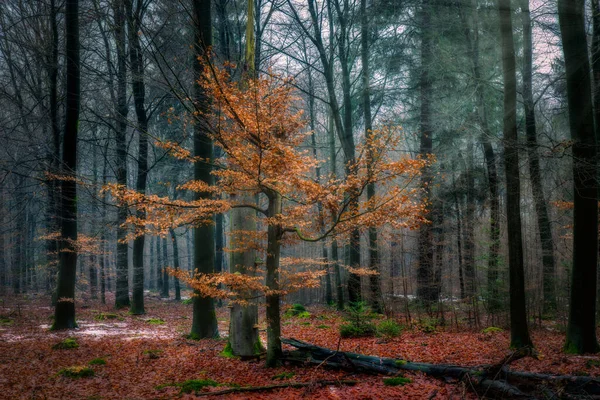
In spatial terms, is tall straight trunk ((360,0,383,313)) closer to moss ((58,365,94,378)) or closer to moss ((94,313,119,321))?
moss ((58,365,94,378))

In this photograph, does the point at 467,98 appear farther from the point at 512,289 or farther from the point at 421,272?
the point at 512,289

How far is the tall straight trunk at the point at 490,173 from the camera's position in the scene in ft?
37.3

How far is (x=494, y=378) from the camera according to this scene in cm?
533

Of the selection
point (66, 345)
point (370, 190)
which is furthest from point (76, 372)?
point (370, 190)

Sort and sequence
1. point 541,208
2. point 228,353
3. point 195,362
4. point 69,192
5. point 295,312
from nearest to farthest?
point 195,362, point 228,353, point 541,208, point 69,192, point 295,312

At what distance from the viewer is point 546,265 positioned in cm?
1121

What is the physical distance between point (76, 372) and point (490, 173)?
1266 cm

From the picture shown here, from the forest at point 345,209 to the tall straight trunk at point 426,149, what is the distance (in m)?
0.07

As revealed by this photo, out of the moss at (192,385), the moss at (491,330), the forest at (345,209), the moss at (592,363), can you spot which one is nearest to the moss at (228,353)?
the forest at (345,209)

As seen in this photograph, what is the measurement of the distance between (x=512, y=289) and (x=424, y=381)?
312cm

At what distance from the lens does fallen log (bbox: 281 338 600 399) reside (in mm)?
4801

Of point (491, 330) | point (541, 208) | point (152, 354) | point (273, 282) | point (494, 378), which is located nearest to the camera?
point (494, 378)

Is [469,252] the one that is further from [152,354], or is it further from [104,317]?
[104,317]

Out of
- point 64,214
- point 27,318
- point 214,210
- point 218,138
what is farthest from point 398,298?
point 27,318
